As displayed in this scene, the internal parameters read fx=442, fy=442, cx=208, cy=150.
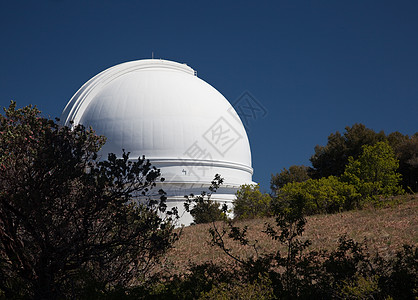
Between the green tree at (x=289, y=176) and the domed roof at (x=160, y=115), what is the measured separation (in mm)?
7927

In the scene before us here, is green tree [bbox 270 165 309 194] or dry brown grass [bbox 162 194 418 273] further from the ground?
green tree [bbox 270 165 309 194]

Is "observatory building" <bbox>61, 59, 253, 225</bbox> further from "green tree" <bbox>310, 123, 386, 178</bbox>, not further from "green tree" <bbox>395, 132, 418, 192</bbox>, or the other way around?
"green tree" <bbox>395, 132, 418, 192</bbox>

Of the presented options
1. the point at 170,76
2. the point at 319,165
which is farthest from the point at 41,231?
the point at 319,165

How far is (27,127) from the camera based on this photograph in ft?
20.5

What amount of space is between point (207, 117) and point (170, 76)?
13.0 ft

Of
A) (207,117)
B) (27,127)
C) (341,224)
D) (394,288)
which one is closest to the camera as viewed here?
(394,288)

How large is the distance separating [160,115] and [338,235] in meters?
15.1

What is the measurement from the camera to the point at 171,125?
25.1 metres

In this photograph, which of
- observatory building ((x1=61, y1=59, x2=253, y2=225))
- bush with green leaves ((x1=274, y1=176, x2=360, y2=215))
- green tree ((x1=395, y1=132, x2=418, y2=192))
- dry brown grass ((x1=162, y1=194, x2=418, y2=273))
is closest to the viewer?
dry brown grass ((x1=162, y1=194, x2=418, y2=273))

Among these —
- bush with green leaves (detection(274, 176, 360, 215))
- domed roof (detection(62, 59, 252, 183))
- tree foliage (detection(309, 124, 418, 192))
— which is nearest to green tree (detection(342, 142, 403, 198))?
bush with green leaves (detection(274, 176, 360, 215))

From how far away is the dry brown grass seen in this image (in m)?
10.9

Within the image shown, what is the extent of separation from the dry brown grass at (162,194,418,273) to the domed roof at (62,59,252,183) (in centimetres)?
940

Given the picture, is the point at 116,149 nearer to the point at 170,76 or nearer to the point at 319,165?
the point at 170,76

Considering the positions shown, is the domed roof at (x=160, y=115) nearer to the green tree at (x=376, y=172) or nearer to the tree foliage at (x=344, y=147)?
the tree foliage at (x=344, y=147)
